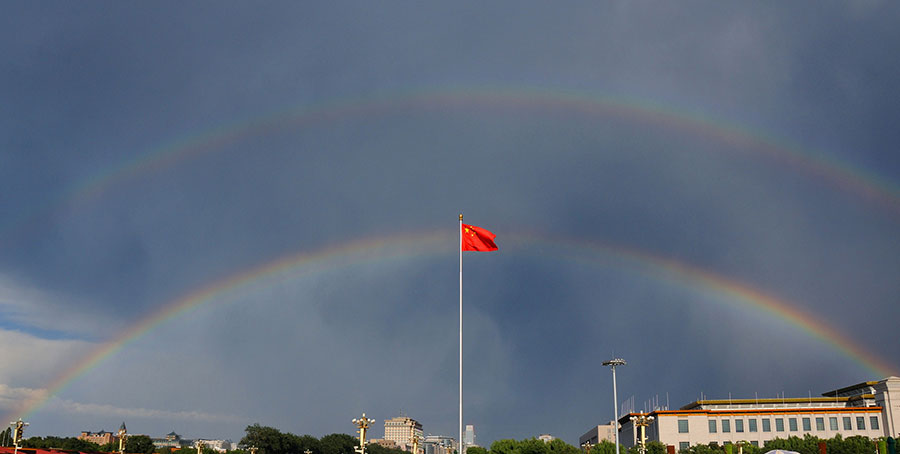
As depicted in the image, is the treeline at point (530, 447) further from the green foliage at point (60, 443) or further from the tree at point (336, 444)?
the green foliage at point (60, 443)

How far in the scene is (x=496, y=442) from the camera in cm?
12156

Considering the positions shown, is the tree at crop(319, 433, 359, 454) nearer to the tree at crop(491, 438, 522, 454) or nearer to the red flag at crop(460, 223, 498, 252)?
the tree at crop(491, 438, 522, 454)

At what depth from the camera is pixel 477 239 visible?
4306 centimetres

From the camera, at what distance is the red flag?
42.8 m

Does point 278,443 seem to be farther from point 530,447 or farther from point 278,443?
point 530,447

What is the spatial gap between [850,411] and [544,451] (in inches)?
2183

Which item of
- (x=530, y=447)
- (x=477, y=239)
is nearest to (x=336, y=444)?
(x=530, y=447)

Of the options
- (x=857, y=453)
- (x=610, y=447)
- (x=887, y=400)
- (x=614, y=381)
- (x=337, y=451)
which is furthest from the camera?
(x=337, y=451)

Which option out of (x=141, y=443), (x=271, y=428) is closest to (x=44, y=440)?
(x=141, y=443)

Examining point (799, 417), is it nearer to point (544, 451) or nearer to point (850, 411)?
point (850, 411)

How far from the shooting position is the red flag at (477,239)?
42750 mm

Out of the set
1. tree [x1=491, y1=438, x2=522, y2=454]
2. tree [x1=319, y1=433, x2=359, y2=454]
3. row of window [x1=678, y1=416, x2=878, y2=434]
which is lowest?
tree [x1=319, y1=433, x2=359, y2=454]

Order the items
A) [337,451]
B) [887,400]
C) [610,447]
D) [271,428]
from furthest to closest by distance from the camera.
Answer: [337,451] → [271,428] → [887,400] → [610,447]

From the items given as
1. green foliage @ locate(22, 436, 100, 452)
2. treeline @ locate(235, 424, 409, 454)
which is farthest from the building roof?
green foliage @ locate(22, 436, 100, 452)
